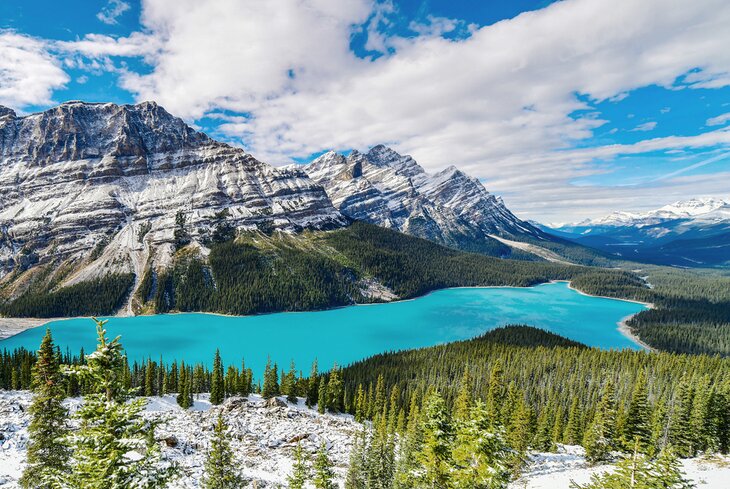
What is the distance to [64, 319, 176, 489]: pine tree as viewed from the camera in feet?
42.0

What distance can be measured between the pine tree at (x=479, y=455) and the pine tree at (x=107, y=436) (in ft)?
43.8

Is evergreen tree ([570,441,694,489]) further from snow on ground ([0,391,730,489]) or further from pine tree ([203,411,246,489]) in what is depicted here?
pine tree ([203,411,246,489])

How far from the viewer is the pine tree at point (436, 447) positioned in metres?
19.4

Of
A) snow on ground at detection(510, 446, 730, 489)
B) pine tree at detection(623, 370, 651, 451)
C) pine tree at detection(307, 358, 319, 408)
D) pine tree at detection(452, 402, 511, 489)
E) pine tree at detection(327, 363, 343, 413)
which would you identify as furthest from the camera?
pine tree at detection(307, 358, 319, 408)

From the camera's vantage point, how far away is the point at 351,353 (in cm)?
13288

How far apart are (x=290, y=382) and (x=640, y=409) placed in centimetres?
5892

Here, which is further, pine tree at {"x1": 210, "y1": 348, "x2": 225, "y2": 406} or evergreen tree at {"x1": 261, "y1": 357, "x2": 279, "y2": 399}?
evergreen tree at {"x1": 261, "y1": 357, "x2": 279, "y2": 399}

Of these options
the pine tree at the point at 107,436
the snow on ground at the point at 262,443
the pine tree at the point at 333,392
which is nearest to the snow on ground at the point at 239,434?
the snow on ground at the point at 262,443

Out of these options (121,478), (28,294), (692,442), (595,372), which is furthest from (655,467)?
(28,294)

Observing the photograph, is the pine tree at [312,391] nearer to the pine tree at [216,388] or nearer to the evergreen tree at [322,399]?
the evergreen tree at [322,399]

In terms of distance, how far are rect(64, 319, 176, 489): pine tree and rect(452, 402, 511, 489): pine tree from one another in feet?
43.8

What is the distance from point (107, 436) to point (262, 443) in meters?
46.3

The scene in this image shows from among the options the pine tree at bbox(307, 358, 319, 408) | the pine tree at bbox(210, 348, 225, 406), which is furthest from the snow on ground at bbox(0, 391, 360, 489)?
→ the pine tree at bbox(307, 358, 319, 408)

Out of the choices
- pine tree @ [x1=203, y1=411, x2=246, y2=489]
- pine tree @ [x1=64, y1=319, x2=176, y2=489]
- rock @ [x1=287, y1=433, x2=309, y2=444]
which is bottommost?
rock @ [x1=287, y1=433, x2=309, y2=444]
